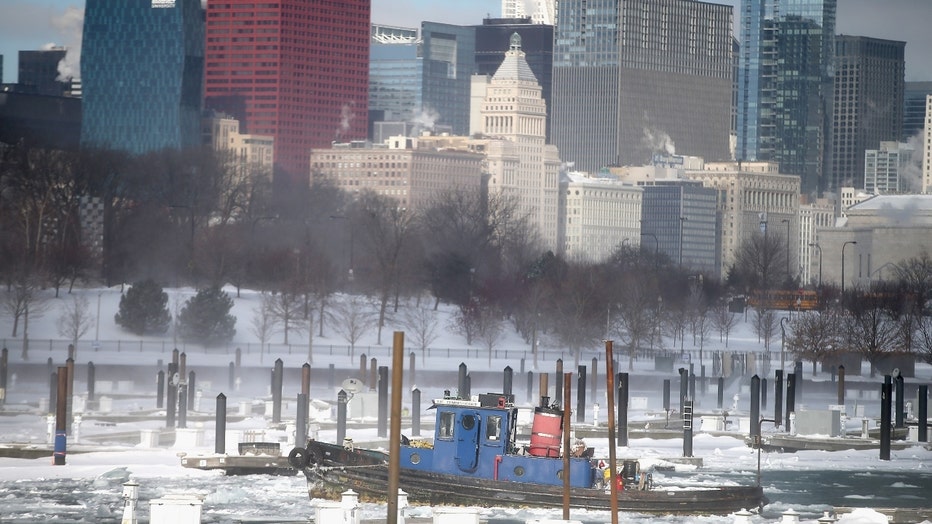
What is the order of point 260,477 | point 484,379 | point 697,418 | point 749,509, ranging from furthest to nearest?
point 484,379
point 697,418
point 260,477
point 749,509

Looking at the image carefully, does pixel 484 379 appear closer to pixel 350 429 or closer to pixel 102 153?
pixel 350 429

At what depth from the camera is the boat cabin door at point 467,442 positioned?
183 feet

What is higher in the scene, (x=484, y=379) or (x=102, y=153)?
(x=102, y=153)

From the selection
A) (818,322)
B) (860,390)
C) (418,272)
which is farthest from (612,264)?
(860,390)

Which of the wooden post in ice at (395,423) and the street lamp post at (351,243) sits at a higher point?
the street lamp post at (351,243)

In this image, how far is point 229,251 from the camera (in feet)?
500

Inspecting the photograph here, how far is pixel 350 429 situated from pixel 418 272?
76.1 m

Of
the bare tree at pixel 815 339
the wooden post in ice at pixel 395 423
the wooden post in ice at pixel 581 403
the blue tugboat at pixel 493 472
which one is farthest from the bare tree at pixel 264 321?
the wooden post in ice at pixel 395 423

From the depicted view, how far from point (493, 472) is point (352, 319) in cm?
6744

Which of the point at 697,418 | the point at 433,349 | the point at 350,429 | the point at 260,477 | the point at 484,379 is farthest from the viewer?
the point at 433,349

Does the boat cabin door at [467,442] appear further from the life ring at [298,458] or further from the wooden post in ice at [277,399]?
the wooden post in ice at [277,399]

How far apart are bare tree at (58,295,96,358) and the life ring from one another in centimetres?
5004

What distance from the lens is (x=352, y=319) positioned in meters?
123

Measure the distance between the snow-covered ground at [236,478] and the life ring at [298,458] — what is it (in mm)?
770
